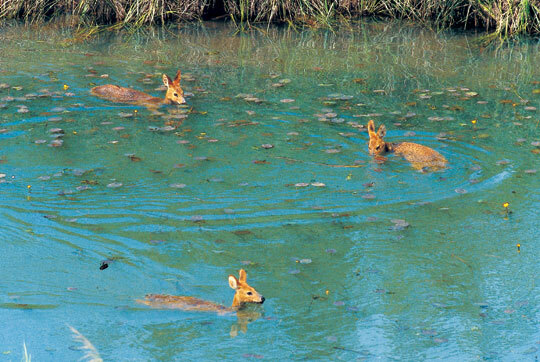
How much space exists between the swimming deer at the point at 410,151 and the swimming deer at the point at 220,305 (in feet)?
11.3

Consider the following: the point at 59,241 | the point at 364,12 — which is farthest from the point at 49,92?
the point at 364,12

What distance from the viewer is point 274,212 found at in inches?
287

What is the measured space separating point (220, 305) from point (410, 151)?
149 inches

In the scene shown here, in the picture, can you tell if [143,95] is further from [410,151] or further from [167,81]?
[410,151]

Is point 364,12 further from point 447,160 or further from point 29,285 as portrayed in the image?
point 29,285

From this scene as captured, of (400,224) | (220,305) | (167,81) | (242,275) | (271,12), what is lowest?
(220,305)

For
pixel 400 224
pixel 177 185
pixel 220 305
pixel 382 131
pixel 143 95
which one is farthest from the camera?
pixel 143 95

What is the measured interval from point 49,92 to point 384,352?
24.4 ft

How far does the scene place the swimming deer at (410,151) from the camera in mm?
8394

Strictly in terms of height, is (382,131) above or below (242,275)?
above

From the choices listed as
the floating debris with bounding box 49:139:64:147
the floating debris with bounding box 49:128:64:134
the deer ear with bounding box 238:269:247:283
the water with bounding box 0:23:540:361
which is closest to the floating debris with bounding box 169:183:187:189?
the water with bounding box 0:23:540:361

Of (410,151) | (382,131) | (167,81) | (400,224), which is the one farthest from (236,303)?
(167,81)

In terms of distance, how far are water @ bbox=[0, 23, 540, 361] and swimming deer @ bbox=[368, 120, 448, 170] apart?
16 cm

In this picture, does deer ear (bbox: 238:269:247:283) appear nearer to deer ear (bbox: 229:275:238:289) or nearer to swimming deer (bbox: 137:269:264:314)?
swimming deer (bbox: 137:269:264:314)
